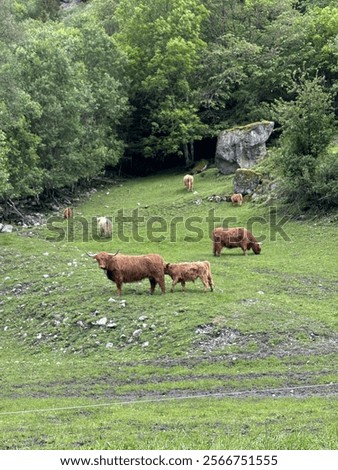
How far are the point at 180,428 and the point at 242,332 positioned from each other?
8.10m

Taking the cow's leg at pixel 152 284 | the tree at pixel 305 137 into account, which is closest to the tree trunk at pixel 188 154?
the tree at pixel 305 137

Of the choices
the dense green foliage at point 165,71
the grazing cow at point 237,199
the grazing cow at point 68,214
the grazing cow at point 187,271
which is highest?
the dense green foliage at point 165,71

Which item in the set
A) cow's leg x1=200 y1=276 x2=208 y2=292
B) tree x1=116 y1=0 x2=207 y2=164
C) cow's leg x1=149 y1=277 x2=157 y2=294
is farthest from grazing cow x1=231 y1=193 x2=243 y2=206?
cow's leg x1=149 y1=277 x2=157 y2=294

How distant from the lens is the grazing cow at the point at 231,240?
1265 inches

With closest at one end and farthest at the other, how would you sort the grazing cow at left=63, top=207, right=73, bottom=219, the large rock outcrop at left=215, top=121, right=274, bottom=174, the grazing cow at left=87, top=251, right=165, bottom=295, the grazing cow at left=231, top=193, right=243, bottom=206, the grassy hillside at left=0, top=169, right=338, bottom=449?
the grassy hillside at left=0, top=169, right=338, bottom=449 → the grazing cow at left=87, top=251, right=165, bottom=295 → the grazing cow at left=231, top=193, right=243, bottom=206 → the grazing cow at left=63, top=207, right=73, bottom=219 → the large rock outcrop at left=215, top=121, right=274, bottom=174

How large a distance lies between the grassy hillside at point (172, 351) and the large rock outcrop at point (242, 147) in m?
18.3

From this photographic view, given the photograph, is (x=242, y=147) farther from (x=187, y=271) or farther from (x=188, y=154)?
(x=187, y=271)

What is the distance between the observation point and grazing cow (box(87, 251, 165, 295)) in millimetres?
23094

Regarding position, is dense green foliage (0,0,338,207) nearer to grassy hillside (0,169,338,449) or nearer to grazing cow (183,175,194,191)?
grazing cow (183,175,194,191)

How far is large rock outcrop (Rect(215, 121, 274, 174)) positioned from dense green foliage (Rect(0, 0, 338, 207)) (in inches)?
105

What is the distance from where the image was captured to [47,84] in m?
48.6

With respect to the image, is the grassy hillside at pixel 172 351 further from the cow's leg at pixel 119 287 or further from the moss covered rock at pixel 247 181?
the moss covered rock at pixel 247 181
